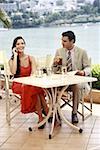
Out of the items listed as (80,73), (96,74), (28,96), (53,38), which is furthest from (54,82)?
(53,38)

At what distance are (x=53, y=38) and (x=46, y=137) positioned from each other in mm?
3319

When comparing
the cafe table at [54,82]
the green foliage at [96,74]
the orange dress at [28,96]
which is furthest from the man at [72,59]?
the green foliage at [96,74]

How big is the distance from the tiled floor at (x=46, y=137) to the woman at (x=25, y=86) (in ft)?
0.79

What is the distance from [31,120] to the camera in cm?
556

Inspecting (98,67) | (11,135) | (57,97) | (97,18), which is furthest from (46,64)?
(97,18)

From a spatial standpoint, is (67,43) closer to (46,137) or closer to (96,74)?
(46,137)

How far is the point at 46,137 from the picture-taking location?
4.77m

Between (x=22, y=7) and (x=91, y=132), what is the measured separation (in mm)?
3530

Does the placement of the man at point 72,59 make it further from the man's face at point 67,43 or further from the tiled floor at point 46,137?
the tiled floor at point 46,137

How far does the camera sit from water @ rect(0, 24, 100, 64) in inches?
294

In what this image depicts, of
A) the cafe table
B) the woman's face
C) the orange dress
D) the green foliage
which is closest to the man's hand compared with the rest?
the cafe table

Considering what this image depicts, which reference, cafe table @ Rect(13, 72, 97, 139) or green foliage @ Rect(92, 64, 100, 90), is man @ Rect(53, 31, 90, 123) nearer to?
cafe table @ Rect(13, 72, 97, 139)

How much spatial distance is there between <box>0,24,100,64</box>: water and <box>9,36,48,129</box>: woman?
189 centimetres

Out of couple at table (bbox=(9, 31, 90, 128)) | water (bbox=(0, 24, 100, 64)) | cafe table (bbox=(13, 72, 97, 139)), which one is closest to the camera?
cafe table (bbox=(13, 72, 97, 139))
